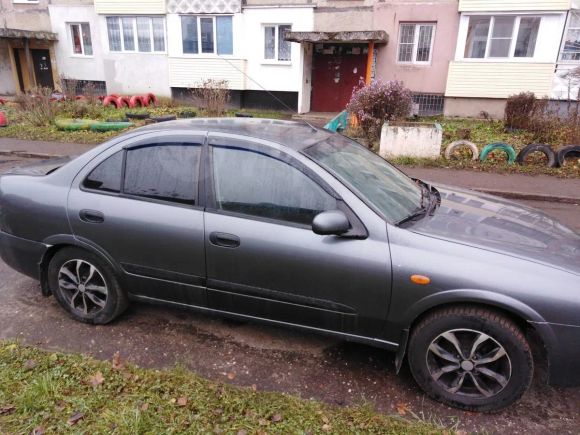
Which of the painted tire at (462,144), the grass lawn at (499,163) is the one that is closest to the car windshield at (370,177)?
the grass lawn at (499,163)

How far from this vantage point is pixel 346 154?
3.30 meters

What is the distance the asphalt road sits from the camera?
2633mm

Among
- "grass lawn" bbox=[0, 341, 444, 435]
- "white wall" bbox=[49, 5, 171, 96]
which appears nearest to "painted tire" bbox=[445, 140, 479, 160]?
"grass lawn" bbox=[0, 341, 444, 435]

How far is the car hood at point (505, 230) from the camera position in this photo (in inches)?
102

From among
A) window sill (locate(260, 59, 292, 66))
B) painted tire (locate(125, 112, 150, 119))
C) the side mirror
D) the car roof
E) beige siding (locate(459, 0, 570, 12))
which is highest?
beige siding (locate(459, 0, 570, 12))

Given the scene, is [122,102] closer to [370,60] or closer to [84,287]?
[370,60]

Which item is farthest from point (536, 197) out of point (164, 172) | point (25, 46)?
point (25, 46)

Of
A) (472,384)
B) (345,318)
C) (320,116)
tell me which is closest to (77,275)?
(345,318)

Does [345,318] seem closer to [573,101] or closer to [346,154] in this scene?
[346,154]

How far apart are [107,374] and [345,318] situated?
63.2 inches

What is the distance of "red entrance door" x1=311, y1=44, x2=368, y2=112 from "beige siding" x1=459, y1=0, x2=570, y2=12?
4047mm

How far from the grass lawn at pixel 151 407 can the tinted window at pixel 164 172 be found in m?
1.22

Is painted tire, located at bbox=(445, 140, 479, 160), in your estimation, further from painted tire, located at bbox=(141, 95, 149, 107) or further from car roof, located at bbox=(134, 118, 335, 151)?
painted tire, located at bbox=(141, 95, 149, 107)

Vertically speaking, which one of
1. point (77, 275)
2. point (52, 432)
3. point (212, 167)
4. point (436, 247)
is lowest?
point (52, 432)
